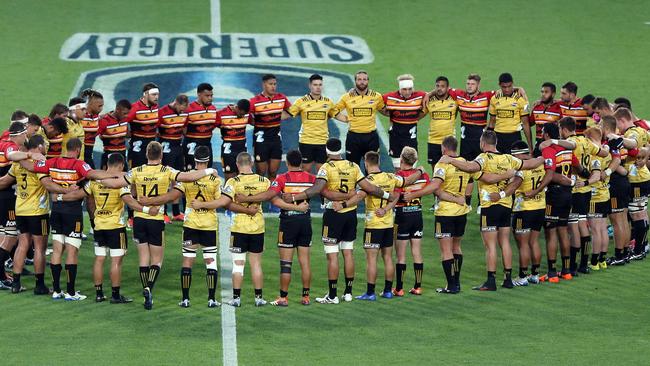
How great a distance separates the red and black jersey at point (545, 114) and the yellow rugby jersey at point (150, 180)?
7876 millimetres

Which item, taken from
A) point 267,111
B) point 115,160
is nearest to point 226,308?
point 115,160

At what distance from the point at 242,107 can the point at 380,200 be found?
4.84 meters

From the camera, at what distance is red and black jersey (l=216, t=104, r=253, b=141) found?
70.5 feet

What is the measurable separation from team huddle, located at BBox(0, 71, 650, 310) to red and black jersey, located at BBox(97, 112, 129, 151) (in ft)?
0.08

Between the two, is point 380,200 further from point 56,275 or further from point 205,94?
point 205,94

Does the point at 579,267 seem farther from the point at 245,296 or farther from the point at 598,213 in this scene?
the point at 245,296

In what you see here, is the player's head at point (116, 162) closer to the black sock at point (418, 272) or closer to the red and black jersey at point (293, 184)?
the red and black jersey at point (293, 184)

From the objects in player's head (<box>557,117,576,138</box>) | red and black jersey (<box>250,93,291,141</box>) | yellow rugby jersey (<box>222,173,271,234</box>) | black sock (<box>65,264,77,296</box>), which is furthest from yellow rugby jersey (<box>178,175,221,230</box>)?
player's head (<box>557,117,576,138</box>)

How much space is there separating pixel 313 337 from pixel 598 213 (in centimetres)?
578

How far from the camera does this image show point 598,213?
19.3 m

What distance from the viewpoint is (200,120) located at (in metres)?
21.3

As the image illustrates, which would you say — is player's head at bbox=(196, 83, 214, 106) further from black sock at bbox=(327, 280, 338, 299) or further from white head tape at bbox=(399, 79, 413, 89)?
black sock at bbox=(327, 280, 338, 299)

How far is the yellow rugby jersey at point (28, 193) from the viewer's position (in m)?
17.5

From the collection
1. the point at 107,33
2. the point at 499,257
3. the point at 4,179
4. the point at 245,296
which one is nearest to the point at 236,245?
the point at 245,296
